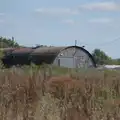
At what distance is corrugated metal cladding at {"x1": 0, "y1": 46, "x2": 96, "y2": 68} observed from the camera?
48.1 m

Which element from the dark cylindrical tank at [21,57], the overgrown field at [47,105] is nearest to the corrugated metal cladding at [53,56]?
the dark cylindrical tank at [21,57]

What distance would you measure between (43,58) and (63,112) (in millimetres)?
42021

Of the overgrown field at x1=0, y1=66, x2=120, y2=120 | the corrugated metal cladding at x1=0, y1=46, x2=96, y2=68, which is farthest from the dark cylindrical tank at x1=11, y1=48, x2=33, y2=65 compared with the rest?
the overgrown field at x1=0, y1=66, x2=120, y2=120

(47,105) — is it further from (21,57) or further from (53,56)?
(21,57)

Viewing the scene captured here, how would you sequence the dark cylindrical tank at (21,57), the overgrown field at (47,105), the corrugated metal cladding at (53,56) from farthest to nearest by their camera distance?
1. the dark cylindrical tank at (21,57)
2. the corrugated metal cladding at (53,56)
3. the overgrown field at (47,105)

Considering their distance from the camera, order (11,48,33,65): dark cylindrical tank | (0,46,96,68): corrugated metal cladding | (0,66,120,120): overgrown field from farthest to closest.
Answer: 1. (11,48,33,65): dark cylindrical tank
2. (0,46,96,68): corrugated metal cladding
3. (0,66,120,120): overgrown field

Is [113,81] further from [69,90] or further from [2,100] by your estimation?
[2,100]

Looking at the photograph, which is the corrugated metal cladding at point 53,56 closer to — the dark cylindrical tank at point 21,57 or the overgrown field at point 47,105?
the dark cylindrical tank at point 21,57

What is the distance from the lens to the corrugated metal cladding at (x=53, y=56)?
48.1m

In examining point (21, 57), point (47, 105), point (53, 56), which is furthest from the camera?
point (21, 57)

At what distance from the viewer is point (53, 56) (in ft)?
155

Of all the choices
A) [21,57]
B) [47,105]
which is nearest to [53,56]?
[21,57]

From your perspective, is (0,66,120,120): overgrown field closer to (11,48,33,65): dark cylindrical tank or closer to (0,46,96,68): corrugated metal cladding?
(0,46,96,68): corrugated metal cladding

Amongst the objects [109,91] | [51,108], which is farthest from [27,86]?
[109,91]
